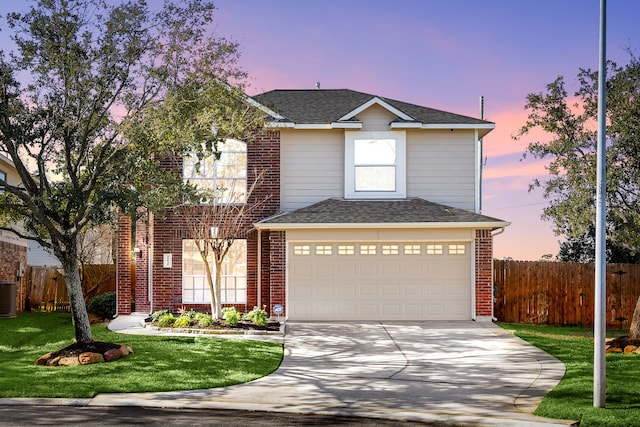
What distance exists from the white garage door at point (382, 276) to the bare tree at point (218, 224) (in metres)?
1.85

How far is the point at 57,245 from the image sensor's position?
1612 cm

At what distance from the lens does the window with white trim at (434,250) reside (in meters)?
22.5

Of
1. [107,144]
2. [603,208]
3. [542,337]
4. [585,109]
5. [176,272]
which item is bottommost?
[542,337]

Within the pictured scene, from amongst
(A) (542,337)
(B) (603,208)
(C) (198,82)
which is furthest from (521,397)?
(C) (198,82)

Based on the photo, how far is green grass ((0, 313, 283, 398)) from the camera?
1302 centimetres

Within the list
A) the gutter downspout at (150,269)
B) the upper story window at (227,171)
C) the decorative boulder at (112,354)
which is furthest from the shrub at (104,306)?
the decorative boulder at (112,354)

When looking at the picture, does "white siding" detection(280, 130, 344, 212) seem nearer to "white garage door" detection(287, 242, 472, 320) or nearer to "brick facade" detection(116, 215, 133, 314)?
"white garage door" detection(287, 242, 472, 320)

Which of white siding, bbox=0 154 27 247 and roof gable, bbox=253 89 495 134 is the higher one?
roof gable, bbox=253 89 495 134

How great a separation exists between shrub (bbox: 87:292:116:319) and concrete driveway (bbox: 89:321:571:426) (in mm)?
7845

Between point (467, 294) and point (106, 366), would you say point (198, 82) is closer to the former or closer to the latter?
point (106, 366)

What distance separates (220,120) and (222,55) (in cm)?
158

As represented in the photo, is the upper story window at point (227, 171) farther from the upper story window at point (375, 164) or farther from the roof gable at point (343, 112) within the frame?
the upper story window at point (375, 164)

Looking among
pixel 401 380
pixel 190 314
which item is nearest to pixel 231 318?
pixel 190 314

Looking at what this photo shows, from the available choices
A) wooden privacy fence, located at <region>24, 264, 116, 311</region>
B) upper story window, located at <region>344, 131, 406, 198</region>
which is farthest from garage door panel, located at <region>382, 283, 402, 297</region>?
wooden privacy fence, located at <region>24, 264, 116, 311</region>
